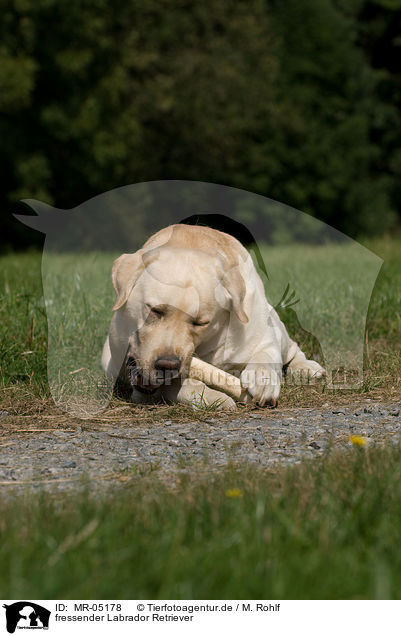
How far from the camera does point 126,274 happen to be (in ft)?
15.2

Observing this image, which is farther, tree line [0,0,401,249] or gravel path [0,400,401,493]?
tree line [0,0,401,249]

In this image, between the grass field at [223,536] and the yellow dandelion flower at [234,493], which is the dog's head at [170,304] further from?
the yellow dandelion flower at [234,493]

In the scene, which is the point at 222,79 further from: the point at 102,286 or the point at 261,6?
the point at 102,286

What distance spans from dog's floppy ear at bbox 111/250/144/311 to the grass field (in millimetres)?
1566

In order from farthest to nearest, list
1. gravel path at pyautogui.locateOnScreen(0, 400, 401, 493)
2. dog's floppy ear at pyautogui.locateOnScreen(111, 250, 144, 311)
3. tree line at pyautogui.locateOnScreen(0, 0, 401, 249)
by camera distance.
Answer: tree line at pyautogui.locateOnScreen(0, 0, 401, 249), dog's floppy ear at pyautogui.locateOnScreen(111, 250, 144, 311), gravel path at pyautogui.locateOnScreen(0, 400, 401, 493)

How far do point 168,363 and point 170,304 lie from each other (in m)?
0.32

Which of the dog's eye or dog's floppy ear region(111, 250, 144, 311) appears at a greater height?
dog's floppy ear region(111, 250, 144, 311)

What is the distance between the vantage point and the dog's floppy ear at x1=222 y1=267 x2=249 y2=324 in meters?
4.59

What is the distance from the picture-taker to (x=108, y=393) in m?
4.98

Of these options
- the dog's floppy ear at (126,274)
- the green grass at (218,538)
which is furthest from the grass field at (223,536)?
the dog's floppy ear at (126,274)

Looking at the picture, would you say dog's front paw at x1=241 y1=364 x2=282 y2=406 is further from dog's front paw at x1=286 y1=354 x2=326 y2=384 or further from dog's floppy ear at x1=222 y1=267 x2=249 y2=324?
dog's front paw at x1=286 y1=354 x2=326 y2=384

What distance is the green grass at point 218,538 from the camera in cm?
206

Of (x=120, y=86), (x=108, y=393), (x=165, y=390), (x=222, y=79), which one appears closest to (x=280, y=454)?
(x=165, y=390)
